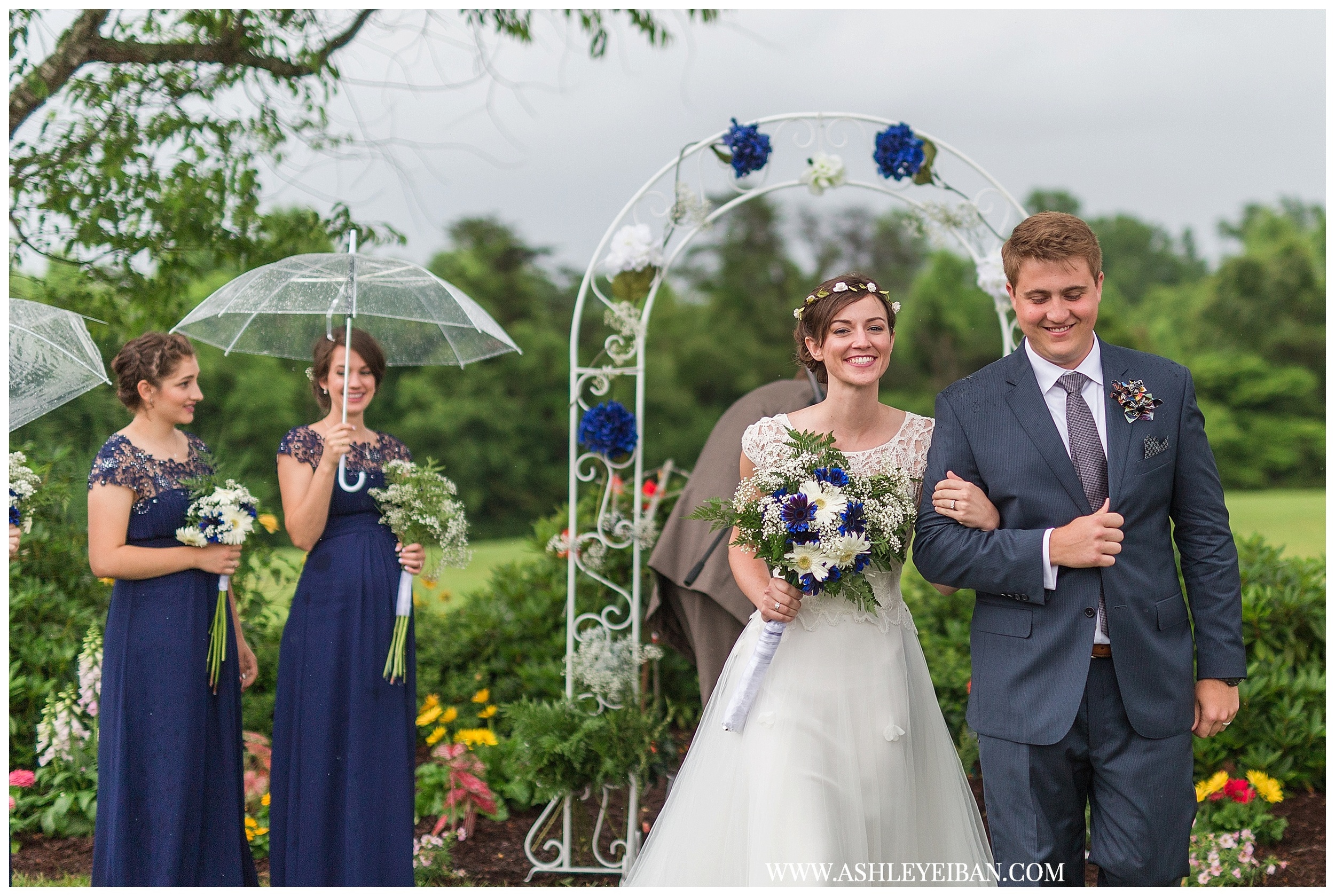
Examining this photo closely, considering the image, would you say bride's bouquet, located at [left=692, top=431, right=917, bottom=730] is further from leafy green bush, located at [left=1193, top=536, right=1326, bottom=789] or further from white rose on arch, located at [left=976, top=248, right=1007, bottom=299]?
leafy green bush, located at [left=1193, top=536, right=1326, bottom=789]

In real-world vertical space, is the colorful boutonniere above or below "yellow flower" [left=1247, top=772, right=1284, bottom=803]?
above

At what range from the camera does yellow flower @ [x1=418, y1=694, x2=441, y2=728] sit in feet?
18.1

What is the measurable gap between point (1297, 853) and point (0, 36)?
6.72m

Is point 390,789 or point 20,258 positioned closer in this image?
point 390,789

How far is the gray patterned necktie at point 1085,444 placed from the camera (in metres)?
2.99

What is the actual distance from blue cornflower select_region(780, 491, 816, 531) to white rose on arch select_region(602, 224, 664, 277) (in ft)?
6.46

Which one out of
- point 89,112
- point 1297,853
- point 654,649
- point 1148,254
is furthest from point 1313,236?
point 89,112

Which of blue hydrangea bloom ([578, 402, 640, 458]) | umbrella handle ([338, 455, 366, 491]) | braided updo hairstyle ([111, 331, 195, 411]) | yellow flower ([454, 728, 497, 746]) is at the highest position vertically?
braided updo hairstyle ([111, 331, 195, 411])

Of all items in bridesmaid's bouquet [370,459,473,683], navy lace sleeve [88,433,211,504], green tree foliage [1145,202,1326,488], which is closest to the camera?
navy lace sleeve [88,433,211,504]

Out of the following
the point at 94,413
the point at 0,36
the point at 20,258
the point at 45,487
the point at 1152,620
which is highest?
the point at 0,36

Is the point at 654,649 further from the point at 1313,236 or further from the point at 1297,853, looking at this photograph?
Result: the point at 1313,236

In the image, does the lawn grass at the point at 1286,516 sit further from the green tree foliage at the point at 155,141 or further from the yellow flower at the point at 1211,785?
the green tree foliage at the point at 155,141

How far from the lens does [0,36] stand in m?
4.65

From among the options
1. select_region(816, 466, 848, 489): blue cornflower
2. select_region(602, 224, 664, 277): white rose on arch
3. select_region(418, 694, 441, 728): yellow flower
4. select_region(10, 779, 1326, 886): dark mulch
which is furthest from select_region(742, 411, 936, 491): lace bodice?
select_region(418, 694, 441, 728): yellow flower
